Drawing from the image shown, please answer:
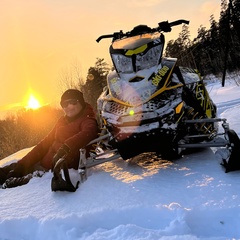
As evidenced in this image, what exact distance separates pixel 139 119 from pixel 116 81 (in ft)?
1.95

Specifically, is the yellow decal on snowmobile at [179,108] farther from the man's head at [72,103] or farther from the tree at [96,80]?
the tree at [96,80]

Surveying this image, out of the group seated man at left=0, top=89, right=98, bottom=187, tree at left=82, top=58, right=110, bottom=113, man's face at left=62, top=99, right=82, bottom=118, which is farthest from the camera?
tree at left=82, top=58, right=110, bottom=113

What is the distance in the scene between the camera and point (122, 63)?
3229 mm

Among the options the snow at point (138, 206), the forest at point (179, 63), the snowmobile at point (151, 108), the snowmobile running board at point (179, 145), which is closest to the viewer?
the snow at point (138, 206)

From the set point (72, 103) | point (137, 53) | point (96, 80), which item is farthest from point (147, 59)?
point (96, 80)

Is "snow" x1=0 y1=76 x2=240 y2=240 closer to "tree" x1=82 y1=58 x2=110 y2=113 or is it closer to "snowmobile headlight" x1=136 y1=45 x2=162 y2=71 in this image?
"snowmobile headlight" x1=136 y1=45 x2=162 y2=71

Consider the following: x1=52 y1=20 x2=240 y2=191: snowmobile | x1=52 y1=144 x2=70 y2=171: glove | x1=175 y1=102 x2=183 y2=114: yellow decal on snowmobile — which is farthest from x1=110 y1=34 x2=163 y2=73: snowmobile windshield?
x1=52 y1=144 x2=70 y2=171: glove

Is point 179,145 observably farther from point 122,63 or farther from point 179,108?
point 122,63

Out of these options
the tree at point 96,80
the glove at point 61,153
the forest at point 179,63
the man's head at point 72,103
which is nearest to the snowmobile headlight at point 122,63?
the man's head at point 72,103

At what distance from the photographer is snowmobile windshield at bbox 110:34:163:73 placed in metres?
3.14

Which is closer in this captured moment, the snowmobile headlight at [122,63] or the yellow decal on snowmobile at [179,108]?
the yellow decal on snowmobile at [179,108]

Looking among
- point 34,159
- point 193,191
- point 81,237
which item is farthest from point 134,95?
point 34,159

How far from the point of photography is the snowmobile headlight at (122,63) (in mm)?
3180

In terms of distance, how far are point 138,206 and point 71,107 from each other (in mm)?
1809
